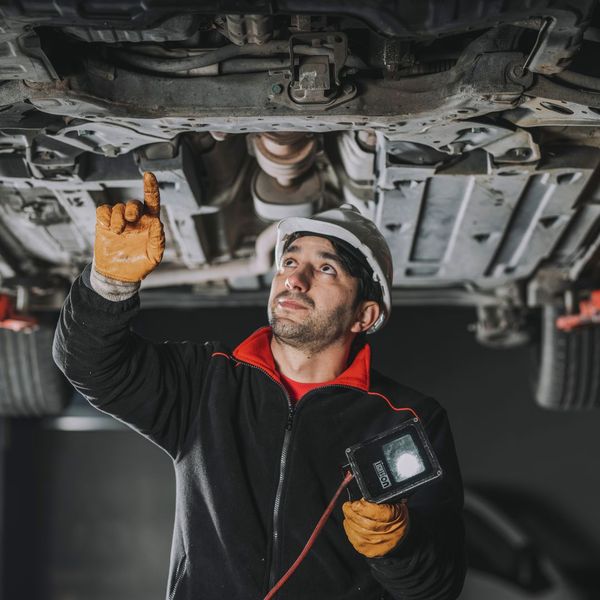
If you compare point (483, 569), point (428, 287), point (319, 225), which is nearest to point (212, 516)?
point (319, 225)

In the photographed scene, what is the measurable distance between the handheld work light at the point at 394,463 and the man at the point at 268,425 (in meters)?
0.04

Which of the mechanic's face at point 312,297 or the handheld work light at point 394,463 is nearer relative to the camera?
the handheld work light at point 394,463

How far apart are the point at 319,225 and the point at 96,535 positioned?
2.91m

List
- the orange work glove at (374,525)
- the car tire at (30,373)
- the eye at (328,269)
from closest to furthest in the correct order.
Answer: the orange work glove at (374,525) < the eye at (328,269) < the car tire at (30,373)

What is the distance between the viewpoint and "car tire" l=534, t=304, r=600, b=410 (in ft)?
11.2

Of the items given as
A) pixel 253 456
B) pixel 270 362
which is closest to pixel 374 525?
pixel 253 456

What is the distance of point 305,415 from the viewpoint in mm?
1960

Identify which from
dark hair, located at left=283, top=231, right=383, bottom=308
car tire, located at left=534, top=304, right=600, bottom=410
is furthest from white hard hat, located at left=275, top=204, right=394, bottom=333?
car tire, located at left=534, top=304, right=600, bottom=410

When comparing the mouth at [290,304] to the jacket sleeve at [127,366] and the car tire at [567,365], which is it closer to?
the jacket sleeve at [127,366]

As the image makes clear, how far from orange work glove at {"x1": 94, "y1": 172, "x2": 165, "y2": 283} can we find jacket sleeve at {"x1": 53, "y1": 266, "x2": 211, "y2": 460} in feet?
0.23

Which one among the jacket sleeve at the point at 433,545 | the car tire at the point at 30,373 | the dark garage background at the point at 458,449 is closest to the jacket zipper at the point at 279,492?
the jacket sleeve at the point at 433,545

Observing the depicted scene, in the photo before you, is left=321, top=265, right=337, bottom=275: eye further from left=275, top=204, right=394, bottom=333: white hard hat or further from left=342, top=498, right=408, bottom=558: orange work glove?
left=342, top=498, right=408, bottom=558: orange work glove

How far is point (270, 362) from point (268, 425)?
0.54ft

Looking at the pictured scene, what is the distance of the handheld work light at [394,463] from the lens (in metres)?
1.71
